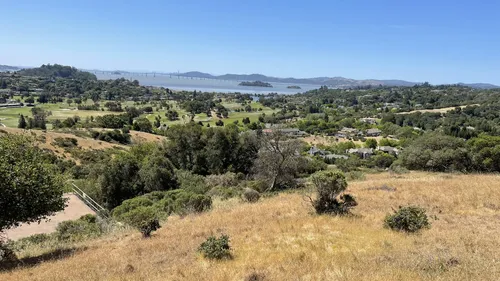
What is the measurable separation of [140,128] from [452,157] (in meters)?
75.4

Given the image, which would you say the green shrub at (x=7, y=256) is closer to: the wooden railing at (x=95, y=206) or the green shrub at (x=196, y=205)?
the green shrub at (x=196, y=205)

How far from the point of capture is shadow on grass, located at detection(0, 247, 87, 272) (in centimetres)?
927

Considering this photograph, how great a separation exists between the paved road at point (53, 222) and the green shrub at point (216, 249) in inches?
349

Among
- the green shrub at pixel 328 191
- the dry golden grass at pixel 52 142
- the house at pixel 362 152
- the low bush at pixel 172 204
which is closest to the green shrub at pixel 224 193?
the low bush at pixel 172 204

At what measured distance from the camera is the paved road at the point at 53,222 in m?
16.8

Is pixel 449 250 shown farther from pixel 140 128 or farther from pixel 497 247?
pixel 140 128

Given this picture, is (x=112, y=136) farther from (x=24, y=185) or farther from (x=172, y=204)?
(x=24, y=185)

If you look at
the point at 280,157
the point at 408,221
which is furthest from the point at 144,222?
the point at 280,157

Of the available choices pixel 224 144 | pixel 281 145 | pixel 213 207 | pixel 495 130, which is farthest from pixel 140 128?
pixel 495 130

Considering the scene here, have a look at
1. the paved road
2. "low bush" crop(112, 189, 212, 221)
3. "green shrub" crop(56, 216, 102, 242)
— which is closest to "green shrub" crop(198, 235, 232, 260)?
"low bush" crop(112, 189, 212, 221)

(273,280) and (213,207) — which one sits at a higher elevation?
(273,280)

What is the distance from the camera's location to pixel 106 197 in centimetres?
2759

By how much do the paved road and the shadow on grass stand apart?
3.89 metres

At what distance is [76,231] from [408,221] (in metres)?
13.4
